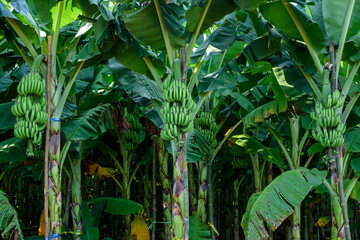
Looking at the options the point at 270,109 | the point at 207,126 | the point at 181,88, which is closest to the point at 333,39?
the point at 270,109

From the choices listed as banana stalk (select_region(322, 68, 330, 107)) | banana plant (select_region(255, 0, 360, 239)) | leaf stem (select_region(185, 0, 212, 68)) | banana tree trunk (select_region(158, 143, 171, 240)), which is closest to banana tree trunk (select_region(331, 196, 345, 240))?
banana plant (select_region(255, 0, 360, 239))

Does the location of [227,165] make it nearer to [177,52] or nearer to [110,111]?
[110,111]

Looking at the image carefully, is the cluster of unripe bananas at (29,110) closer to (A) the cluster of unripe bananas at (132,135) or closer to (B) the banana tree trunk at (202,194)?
(A) the cluster of unripe bananas at (132,135)

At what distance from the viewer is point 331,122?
3498mm

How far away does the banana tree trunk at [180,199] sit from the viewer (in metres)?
3.34

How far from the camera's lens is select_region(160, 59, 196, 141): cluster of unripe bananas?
10.7 ft

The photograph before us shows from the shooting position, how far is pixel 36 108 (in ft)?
10.4

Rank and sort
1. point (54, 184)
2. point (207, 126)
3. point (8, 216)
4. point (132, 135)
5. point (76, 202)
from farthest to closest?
point (132, 135), point (207, 126), point (76, 202), point (54, 184), point (8, 216)

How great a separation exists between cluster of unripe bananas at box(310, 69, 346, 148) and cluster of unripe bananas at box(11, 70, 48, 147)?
8.29 feet

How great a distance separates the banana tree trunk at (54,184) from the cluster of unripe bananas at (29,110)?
31 cm

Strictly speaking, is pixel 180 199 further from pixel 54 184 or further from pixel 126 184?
pixel 126 184

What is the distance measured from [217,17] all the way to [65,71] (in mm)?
1643

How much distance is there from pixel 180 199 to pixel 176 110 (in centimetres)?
80

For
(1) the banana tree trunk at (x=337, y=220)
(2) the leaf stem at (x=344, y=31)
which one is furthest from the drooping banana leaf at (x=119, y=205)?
(2) the leaf stem at (x=344, y=31)
